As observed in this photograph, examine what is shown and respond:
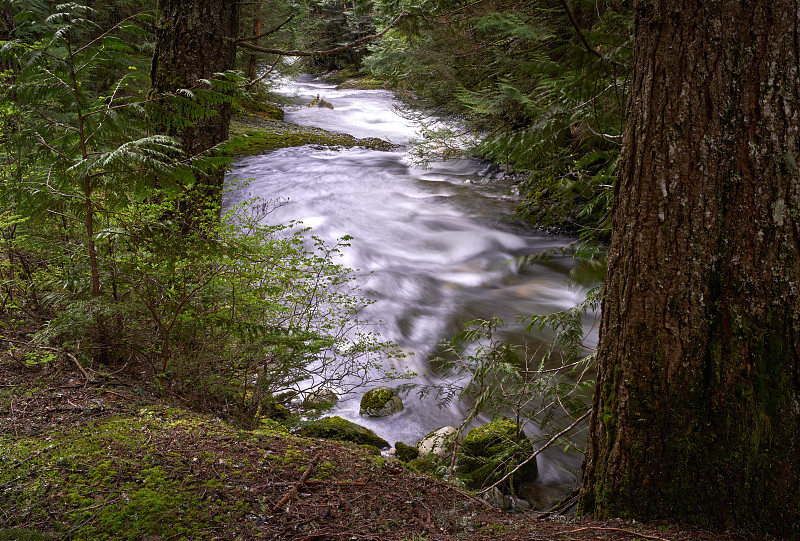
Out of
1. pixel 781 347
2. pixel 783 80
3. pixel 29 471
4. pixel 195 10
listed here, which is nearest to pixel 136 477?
pixel 29 471

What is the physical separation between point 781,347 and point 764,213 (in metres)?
0.53

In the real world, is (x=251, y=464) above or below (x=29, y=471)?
below

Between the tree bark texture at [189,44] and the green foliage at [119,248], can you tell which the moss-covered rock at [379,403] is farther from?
the tree bark texture at [189,44]

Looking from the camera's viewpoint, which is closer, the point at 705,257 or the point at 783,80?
the point at 783,80

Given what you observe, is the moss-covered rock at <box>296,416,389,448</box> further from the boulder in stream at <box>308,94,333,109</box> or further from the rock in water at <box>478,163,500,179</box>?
the boulder in stream at <box>308,94,333,109</box>

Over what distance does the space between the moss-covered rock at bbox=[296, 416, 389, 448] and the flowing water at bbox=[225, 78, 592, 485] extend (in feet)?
1.73

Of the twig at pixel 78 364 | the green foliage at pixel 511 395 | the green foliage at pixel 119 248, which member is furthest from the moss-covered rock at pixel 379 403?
the twig at pixel 78 364

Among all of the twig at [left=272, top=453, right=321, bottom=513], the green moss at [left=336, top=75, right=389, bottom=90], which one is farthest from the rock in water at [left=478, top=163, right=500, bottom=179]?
the green moss at [left=336, top=75, right=389, bottom=90]

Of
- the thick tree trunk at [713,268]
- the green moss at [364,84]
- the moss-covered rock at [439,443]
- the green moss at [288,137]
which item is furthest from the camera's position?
the green moss at [364,84]

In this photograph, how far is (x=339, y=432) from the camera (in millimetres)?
4738

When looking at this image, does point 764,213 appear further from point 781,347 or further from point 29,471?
point 29,471

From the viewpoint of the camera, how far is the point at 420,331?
7.78 m

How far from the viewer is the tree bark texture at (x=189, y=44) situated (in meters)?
4.44

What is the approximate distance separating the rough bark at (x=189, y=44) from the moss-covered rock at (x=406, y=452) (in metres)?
3.69
